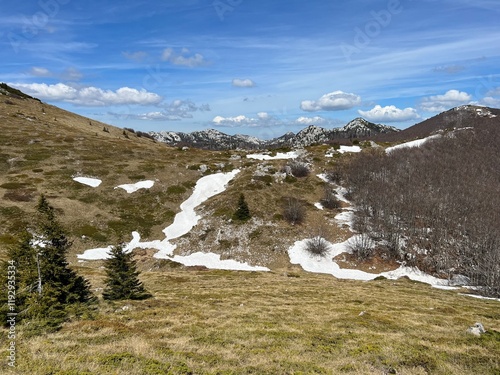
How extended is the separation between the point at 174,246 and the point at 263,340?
51.8 m

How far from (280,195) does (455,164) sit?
3665 inches

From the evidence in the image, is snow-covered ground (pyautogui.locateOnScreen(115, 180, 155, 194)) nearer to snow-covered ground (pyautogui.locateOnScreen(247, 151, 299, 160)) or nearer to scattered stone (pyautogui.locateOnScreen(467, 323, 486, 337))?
snow-covered ground (pyautogui.locateOnScreen(247, 151, 299, 160))

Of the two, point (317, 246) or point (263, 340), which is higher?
point (263, 340)

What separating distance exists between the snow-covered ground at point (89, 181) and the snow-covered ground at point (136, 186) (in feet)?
19.2

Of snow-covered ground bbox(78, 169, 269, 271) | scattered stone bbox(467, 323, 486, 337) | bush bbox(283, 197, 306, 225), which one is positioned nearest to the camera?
scattered stone bbox(467, 323, 486, 337)

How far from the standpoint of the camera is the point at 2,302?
62.0 feet

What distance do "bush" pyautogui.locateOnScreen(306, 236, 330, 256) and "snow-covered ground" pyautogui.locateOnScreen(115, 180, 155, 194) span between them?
157ft

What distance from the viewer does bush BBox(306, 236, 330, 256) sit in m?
66.1

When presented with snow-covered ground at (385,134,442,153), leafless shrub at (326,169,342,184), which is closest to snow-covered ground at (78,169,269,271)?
leafless shrub at (326,169,342,184)

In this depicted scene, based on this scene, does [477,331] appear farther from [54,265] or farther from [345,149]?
[345,149]

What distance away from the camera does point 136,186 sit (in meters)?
85.6

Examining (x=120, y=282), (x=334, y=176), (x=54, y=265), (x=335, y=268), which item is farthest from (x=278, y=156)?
(x=54, y=265)

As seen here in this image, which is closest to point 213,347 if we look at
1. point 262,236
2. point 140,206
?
point 262,236

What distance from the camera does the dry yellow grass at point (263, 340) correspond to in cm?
1382
